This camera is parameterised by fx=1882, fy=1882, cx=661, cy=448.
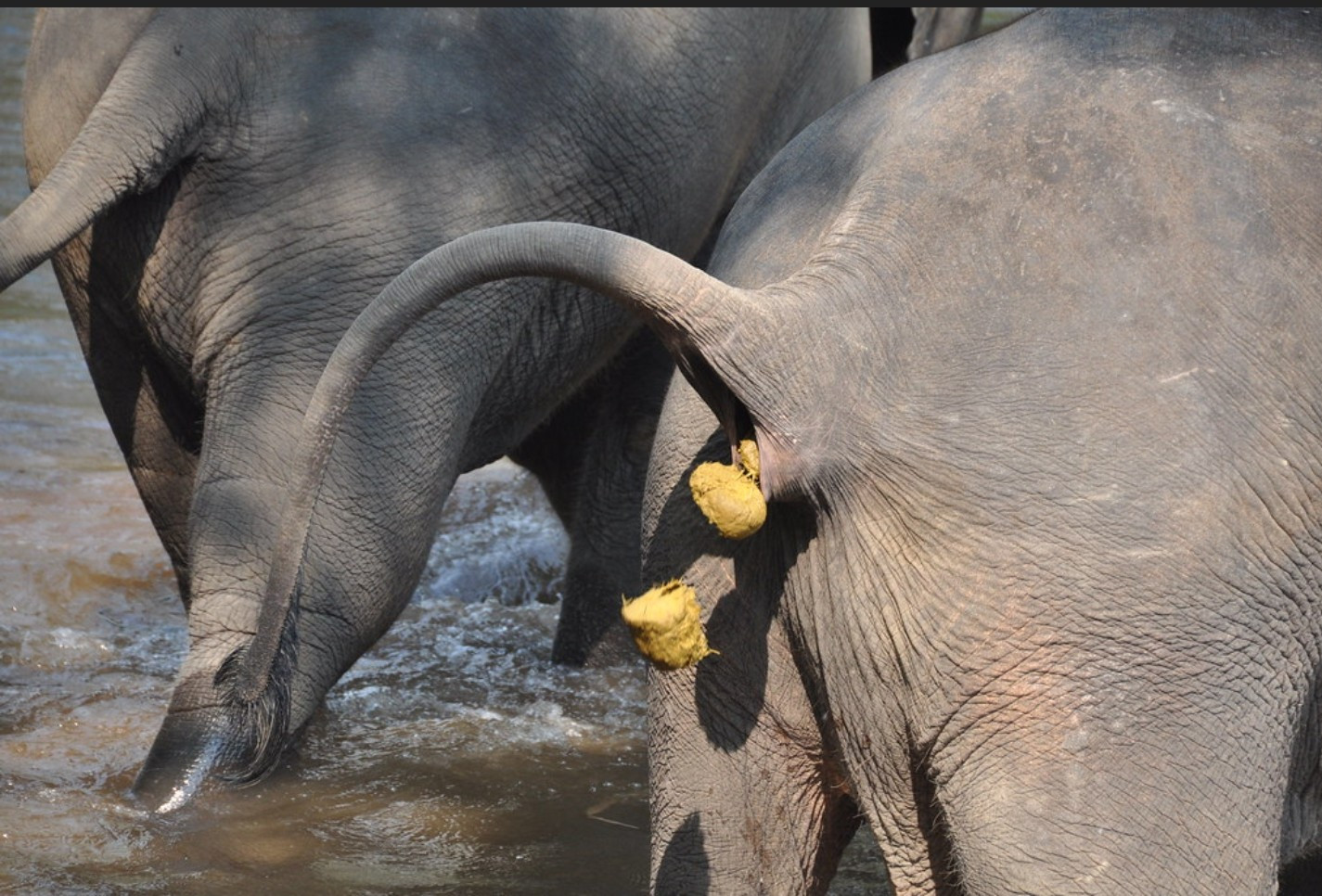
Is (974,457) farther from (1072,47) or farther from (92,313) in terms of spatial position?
(92,313)

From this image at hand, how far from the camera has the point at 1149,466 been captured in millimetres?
2033

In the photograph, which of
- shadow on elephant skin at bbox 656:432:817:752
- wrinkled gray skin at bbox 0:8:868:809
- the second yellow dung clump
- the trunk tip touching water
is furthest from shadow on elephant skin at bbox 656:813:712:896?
the trunk tip touching water

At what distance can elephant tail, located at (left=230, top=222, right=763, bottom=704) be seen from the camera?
2.16m

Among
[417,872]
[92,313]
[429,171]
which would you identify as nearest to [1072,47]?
[429,171]

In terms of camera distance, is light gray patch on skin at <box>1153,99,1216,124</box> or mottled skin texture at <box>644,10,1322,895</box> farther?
light gray patch on skin at <box>1153,99,1216,124</box>

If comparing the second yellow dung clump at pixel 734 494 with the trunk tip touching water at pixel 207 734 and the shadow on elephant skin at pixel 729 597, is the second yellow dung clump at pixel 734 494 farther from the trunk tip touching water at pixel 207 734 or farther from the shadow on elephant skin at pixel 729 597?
the trunk tip touching water at pixel 207 734

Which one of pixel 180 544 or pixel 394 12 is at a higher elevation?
pixel 394 12

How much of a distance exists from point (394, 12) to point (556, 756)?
1.71 metres

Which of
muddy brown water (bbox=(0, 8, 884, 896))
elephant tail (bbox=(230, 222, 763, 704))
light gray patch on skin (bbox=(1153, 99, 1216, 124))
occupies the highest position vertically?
light gray patch on skin (bbox=(1153, 99, 1216, 124))

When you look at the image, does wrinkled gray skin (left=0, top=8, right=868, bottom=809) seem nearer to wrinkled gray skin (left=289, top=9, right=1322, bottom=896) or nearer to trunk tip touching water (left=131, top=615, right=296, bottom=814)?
trunk tip touching water (left=131, top=615, right=296, bottom=814)

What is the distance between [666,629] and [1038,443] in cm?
50

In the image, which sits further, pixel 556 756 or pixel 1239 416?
pixel 556 756

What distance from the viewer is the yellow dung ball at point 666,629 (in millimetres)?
2256

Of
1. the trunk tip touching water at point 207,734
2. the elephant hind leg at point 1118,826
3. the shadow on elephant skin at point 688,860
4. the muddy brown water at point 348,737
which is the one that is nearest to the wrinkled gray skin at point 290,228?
the trunk tip touching water at point 207,734
